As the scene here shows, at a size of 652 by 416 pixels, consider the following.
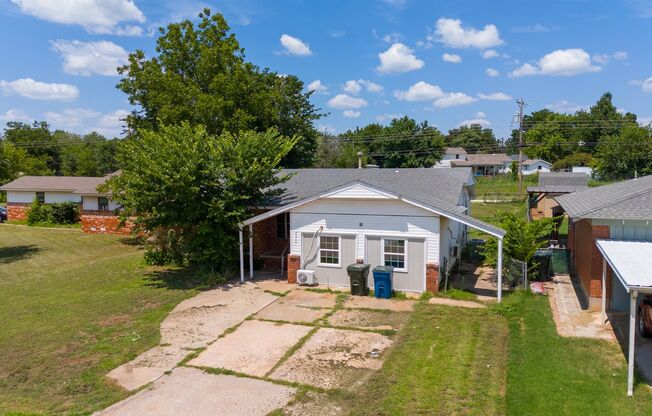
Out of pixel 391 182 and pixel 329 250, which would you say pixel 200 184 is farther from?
pixel 391 182

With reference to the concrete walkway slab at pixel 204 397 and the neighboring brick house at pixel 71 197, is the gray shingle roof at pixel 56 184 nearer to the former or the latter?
the neighboring brick house at pixel 71 197

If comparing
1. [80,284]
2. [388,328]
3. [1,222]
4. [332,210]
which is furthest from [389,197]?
[1,222]

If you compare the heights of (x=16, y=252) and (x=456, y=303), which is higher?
(x=16, y=252)

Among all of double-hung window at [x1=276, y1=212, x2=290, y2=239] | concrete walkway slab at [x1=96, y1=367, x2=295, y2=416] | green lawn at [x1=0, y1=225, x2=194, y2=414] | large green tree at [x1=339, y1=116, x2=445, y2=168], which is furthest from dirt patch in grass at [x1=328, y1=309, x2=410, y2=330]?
large green tree at [x1=339, y1=116, x2=445, y2=168]

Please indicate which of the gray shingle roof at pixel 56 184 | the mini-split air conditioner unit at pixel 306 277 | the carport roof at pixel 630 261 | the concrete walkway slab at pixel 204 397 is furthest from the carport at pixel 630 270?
the gray shingle roof at pixel 56 184

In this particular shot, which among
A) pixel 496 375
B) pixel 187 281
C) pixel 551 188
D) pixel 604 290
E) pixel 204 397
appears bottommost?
pixel 204 397

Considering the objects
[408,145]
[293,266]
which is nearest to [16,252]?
[293,266]
